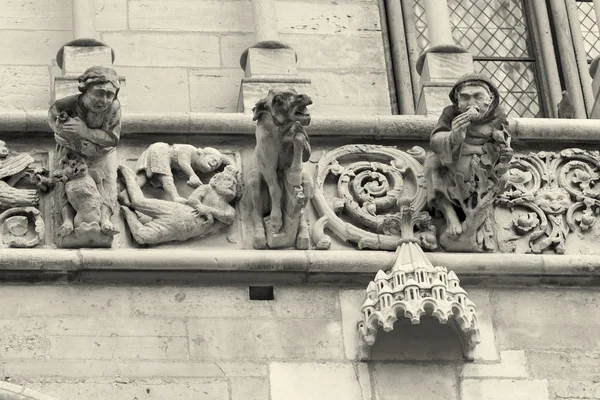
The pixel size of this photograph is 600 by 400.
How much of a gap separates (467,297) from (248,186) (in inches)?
48.3

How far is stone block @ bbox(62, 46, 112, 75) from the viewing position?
556 inches

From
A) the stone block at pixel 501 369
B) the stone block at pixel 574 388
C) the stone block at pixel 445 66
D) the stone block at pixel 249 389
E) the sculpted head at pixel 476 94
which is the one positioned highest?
the stone block at pixel 445 66

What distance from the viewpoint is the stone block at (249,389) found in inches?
521

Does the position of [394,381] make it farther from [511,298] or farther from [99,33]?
[99,33]

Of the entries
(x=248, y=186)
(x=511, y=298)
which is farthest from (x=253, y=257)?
(x=511, y=298)

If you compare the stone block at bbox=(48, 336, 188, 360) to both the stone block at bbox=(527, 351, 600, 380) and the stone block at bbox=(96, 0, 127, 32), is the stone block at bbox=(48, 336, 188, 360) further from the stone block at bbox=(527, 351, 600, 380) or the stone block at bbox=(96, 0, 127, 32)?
the stone block at bbox=(96, 0, 127, 32)

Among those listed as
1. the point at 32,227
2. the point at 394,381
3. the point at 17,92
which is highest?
the point at 17,92

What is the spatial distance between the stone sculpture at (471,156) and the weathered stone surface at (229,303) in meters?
0.75

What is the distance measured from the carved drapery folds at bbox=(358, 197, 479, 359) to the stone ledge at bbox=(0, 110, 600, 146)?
2.93ft

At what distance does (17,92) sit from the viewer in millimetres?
14438

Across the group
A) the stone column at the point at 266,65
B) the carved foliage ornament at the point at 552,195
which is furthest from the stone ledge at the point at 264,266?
the stone column at the point at 266,65

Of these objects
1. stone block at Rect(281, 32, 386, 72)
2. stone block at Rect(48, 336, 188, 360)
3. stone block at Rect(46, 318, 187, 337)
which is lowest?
stone block at Rect(48, 336, 188, 360)

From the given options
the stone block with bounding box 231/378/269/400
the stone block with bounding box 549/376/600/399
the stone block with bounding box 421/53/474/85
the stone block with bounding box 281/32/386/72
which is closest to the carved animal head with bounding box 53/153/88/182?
the stone block with bounding box 231/378/269/400

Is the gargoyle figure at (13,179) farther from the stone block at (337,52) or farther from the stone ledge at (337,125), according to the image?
the stone block at (337,52)
